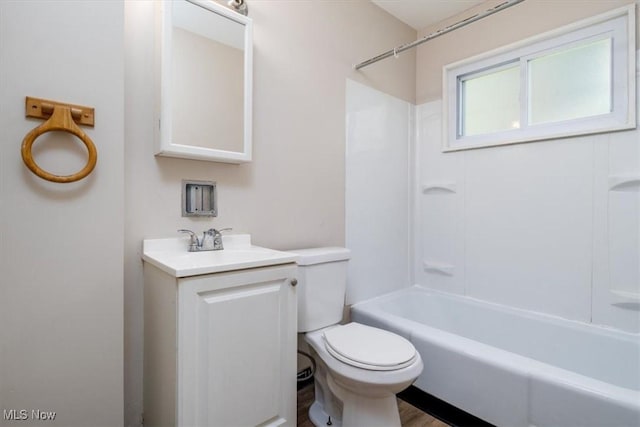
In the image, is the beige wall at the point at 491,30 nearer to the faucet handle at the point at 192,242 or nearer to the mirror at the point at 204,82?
the mirror at the point at 204,82

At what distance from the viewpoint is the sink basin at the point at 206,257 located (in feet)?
3.54

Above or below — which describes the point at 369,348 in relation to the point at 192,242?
below

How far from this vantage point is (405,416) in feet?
5.37

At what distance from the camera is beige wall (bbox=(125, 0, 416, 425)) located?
4.40 ft

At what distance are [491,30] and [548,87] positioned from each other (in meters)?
0.56

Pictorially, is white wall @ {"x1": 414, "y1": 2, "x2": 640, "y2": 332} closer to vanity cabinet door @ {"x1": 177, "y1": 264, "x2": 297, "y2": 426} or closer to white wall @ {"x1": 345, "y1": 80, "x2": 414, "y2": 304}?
white wall @ {"x1": 345, "y1": 80, "x2": 414, "y2": 304}

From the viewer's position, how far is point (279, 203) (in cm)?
180

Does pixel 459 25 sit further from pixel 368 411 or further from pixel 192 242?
pixel 368 411

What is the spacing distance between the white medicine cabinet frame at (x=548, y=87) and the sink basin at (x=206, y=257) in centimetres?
170

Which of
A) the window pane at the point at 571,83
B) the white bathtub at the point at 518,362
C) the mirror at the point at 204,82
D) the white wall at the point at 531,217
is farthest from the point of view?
the window pane at the point at 571,83

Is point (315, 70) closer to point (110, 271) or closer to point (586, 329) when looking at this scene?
point (110, 271)

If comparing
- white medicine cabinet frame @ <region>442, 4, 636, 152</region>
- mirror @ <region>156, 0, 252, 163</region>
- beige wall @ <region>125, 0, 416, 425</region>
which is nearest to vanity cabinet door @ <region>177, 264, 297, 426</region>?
beige wall @ <region>125, 0, 416, 425</region>

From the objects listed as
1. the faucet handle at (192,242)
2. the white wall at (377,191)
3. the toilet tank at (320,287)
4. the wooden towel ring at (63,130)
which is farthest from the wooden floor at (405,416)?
the wooden towel ring at (63,130)

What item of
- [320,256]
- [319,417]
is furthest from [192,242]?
[319,417]
